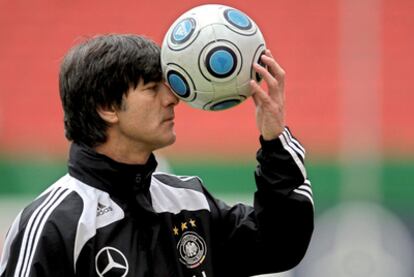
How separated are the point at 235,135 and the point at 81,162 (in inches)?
187

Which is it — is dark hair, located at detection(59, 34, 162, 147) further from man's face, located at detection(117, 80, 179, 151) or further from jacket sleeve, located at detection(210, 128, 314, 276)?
jacket sleeve, located at detection(210, 128, 314, 276)

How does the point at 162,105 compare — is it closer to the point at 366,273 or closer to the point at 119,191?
the point at 119,191

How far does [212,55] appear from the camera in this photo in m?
3.09

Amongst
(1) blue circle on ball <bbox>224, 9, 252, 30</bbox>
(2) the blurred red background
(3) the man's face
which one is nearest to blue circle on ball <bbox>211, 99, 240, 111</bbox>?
(3) the man's face

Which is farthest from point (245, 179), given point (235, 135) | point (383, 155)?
point (383, 155)

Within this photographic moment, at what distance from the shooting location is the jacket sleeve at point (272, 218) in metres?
3.17

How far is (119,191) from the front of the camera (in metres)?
3.14

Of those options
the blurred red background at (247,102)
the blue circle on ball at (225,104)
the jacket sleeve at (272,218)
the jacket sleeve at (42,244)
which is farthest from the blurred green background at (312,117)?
the jacket sleeve at (42,244)

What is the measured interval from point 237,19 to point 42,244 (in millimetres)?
882

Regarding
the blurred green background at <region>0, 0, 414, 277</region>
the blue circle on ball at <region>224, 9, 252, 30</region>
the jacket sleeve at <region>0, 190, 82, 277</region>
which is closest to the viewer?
the jacket sleeve at <region>0, 190, 82, 277</region>

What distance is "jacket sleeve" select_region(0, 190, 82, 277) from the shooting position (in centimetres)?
291

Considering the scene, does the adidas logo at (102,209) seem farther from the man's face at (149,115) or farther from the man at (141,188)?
the man's face at (149,115)

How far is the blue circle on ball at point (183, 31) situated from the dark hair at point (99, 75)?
0.11 m

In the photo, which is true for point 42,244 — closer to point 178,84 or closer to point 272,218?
point 178,84
